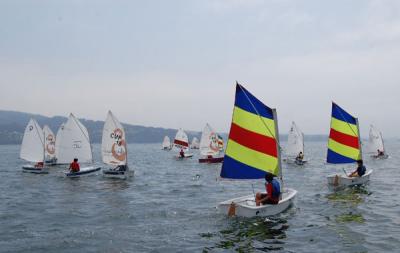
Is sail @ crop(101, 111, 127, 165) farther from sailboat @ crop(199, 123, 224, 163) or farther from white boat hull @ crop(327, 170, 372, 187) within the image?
sailboat @ crop(199, 123, 224, 163)

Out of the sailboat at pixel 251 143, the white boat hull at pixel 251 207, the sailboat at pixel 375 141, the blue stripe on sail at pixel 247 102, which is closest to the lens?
the white boat hull at pixel 251 207

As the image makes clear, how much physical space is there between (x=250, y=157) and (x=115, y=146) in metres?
22.2

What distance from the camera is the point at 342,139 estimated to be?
3278cm

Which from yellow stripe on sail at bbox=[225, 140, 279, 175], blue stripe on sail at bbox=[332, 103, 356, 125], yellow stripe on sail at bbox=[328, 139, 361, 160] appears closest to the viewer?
yellow stripe on sail at bbox=[225, 140, 279, 175]

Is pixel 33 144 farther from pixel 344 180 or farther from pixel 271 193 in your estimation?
pixel 271 193

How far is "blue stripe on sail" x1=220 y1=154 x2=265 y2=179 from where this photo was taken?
21.2 meters

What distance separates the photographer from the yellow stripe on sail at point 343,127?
32.7 m

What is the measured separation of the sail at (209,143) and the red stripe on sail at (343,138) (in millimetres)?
34537

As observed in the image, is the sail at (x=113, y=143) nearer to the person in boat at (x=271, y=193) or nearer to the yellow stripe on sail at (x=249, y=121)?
the yellow stripe on sail at (x=249, y=121)

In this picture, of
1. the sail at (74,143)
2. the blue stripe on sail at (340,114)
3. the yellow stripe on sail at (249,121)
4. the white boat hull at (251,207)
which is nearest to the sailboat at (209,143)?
the sail at (74,143)

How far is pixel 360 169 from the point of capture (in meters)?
30.9

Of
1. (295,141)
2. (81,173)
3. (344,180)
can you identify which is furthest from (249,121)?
(295,141)

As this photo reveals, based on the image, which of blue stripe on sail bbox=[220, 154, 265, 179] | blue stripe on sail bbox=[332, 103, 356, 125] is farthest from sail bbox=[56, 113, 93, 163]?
blue stripe on sail bbox=[220, 154, 265, 179]

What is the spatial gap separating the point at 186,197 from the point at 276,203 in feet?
33.3
